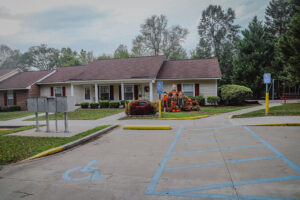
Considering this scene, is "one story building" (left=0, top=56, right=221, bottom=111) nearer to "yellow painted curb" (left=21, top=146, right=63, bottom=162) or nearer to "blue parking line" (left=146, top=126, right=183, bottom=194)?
"yellow painted curb" (left=21, top=146, right=63, bottom=162)

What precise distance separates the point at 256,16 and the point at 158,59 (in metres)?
19.0

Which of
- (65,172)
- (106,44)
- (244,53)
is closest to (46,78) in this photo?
(65,172)

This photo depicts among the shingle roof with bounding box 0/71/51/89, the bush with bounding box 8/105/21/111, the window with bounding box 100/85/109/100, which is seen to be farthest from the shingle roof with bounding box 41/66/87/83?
the bush with bounding box 8/105/21/111

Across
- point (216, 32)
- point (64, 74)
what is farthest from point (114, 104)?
point (216, 32)

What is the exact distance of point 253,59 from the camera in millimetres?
25188

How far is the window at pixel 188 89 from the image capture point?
2000 centimetres

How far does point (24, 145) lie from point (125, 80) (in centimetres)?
1346

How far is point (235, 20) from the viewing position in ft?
136

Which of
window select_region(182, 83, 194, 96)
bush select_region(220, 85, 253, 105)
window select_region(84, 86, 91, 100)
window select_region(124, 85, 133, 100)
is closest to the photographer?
bush select_region(220, 85, 253, 105)

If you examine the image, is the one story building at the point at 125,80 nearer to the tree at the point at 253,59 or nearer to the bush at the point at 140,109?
the tree at the point at 253,59

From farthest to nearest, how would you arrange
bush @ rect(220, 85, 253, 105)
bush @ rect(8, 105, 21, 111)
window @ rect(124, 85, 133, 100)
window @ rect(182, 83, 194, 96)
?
bush @ rect(8, 105, 21, 111)
window @ rect(124, 85, 133, 100)
window @ rect(182, 83, 194, 96)
bush @ rect(220, 85, 253, 105)

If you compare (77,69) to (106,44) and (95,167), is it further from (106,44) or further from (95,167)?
(106,44)

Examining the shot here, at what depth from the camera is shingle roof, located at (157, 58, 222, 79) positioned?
19.7 m

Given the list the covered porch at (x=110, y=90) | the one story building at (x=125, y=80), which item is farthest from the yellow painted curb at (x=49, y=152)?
the covered porch at (x=110, y=90)
